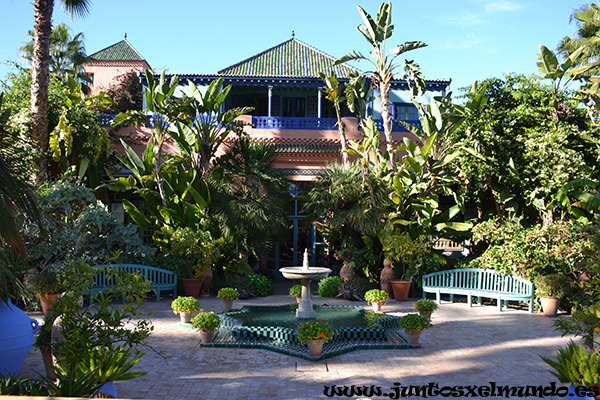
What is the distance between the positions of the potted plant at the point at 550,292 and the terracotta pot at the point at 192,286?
809 centimetres

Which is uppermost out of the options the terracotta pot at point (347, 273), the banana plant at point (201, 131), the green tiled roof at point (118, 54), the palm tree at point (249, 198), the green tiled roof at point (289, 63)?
the green tiled roof at point (118, 54)

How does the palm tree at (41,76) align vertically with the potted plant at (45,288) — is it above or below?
above

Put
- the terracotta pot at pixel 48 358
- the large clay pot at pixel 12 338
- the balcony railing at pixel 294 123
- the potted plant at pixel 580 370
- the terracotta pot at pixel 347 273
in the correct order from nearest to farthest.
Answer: the potted plant at pixel 580 370 → the large clay pot at pixel 12 338 → the terracotta pot at pixel 48 358 → the terracotta pot at pixel 347 273 → the balcony railing at pixel 294 123

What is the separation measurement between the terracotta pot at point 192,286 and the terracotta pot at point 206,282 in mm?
206

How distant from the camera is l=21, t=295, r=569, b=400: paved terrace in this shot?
253 inches

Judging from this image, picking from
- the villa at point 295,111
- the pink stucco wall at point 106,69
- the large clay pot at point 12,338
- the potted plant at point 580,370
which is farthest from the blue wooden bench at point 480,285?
the pink stucco wall at point 106,69

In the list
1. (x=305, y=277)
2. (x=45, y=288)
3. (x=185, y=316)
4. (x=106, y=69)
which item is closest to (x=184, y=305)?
(x=185, y=316)

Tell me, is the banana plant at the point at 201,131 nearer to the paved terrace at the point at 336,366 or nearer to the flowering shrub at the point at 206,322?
the paved terrace at the point at 336,366

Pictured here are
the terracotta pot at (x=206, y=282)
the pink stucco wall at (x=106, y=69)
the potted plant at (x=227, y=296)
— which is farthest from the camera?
the pink stucco wall at (x=106, y=69)

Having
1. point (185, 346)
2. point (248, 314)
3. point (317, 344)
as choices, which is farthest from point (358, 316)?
point (185, 346)

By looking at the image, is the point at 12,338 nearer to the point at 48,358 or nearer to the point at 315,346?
the point at 48,358

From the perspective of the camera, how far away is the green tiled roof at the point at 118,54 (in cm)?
3278

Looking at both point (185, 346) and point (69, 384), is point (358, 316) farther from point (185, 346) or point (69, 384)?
point (69, 384)

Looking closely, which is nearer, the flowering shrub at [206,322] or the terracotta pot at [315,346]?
the terracotta pot at [315,346]
